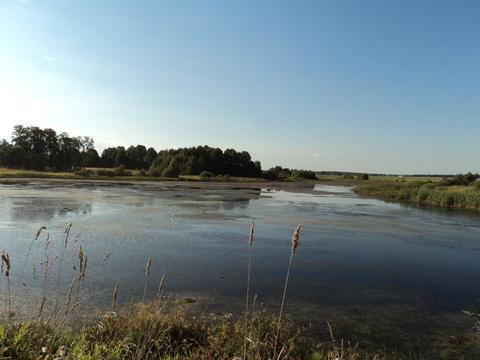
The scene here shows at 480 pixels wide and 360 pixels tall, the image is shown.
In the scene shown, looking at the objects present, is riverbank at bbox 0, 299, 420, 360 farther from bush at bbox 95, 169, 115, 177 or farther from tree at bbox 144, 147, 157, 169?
tree at bbox 144, 147, 157, 169

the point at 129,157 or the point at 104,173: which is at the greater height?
the point at 129,157

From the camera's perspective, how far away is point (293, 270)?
1091cm

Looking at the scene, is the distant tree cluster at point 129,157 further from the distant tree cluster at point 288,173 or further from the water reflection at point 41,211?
the water reflection at point 41,211

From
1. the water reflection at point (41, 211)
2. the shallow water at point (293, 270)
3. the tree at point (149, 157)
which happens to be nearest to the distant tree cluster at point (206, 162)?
the tree at point (149, 157)

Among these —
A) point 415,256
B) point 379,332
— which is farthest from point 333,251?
point 379,332

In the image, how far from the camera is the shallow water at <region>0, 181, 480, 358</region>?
7.36 meters

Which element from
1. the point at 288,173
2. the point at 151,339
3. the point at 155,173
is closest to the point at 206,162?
the point at 155,173

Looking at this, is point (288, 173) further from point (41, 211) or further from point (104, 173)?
point (41, 211)

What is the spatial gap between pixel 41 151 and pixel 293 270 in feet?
338

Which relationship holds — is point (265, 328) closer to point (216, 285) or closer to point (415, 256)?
point (216, 285)

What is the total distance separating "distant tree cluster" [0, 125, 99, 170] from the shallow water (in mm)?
77088

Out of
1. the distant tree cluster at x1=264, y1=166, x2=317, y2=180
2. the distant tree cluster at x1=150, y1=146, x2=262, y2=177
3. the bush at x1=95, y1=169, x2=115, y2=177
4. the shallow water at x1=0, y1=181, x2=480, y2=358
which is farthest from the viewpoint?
the distant tree cluster at x1=264, y1=166, x2=317, y2=180

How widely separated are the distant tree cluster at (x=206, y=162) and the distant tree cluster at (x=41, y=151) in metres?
21.2

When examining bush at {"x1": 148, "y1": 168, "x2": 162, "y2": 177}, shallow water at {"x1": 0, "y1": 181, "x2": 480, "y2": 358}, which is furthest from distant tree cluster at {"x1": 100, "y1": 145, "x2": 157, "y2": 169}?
shallow water at {"x1": 0, "y1": 181, "x2": 480, "y2": 358}
